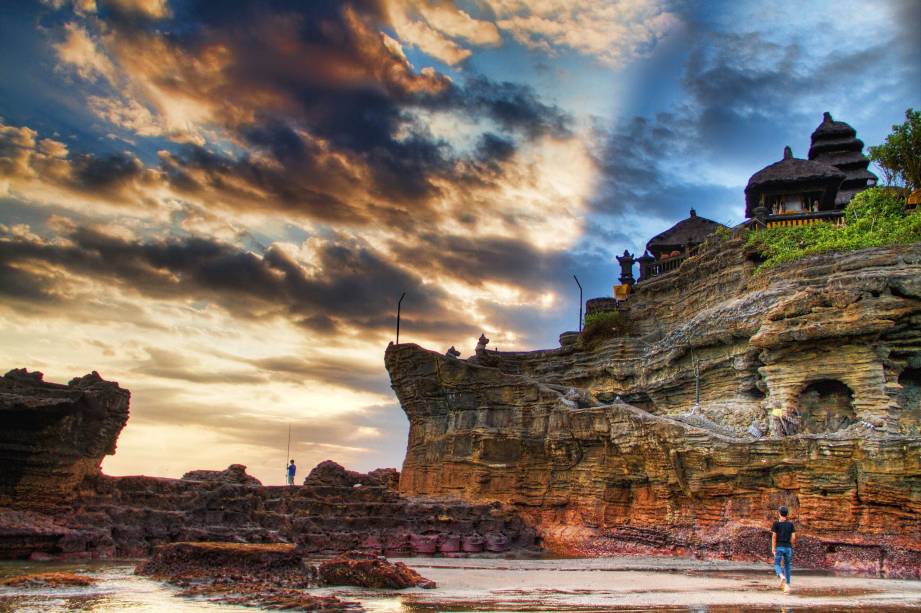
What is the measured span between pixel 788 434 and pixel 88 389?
2284 centimetres

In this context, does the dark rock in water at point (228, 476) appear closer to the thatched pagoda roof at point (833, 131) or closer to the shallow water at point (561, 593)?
the shallow water at point (561, 593)

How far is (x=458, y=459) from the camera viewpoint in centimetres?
3759

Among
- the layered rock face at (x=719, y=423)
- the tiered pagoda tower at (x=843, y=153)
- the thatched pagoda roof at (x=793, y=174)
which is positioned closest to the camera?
the layered rock face at (x=719, y=423)

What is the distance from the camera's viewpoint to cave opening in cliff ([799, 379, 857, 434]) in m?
27.5

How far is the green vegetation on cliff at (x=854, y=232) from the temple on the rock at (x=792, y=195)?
248cm

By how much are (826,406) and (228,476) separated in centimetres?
2178

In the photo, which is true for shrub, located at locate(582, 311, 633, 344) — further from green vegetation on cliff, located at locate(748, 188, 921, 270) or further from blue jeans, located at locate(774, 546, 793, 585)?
blue jeans, located at locate(774, 546, 793, 585)

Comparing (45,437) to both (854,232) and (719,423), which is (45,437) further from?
(854,232)

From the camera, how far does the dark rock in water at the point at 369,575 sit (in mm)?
14672

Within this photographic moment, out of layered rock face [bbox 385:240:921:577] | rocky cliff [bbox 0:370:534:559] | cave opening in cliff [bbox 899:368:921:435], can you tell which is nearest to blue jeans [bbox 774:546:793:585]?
layered rock face [bbox 385:240:921:577]

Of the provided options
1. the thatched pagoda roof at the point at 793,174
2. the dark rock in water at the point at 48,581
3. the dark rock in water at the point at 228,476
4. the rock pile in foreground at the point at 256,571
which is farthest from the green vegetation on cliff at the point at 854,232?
the dark rock in water at the point at 48,581

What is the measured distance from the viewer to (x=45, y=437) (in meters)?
22.3

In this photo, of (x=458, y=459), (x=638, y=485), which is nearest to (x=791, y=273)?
(x=638, y=485)

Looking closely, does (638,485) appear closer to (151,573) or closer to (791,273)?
(791,273)
